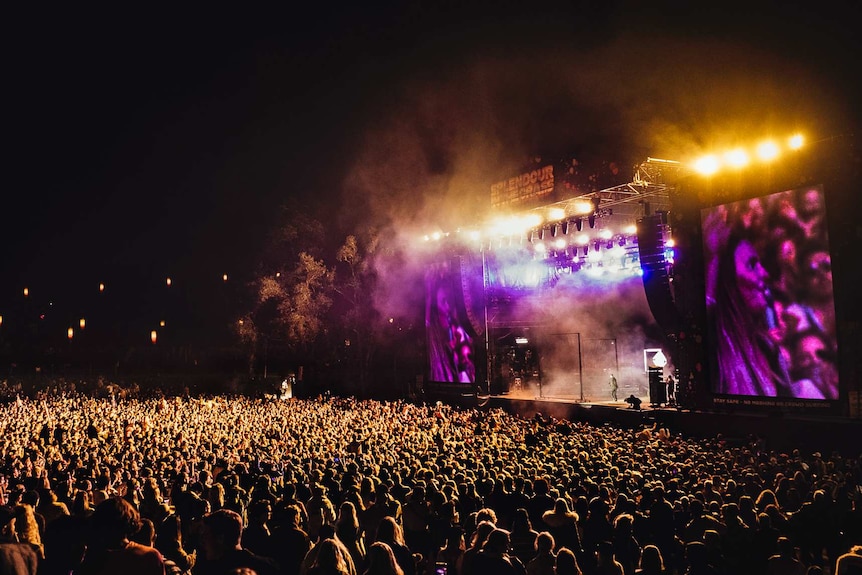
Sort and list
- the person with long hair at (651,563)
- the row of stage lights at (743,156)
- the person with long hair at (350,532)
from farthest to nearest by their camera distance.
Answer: the row of stage lights at (743,156), the person with long hair at (350,532), the person with long hair at (651,563)

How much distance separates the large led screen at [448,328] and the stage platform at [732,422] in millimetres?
4213

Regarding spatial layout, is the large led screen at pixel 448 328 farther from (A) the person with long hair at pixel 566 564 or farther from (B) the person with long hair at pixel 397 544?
(A) the person with long hair at pixel 566 564

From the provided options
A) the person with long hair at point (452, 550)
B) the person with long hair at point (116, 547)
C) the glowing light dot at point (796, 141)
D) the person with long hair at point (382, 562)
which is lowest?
the person with long hair at point (452, 550)

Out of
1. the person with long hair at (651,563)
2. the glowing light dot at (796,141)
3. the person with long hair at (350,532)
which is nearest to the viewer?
the person with long hair at (651,563)

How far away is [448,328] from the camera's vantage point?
28.1 m

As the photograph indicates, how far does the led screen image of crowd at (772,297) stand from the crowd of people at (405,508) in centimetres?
402

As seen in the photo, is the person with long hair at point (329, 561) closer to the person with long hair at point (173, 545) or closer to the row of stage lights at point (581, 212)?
the person with long hair at point (173, 545)

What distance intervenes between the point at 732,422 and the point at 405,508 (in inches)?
504

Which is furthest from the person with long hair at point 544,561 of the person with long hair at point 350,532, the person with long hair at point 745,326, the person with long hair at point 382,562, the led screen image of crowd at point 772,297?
the person with long hair at point 745,326

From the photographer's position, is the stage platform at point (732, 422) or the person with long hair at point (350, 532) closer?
the person with long hair at point (350, 532)

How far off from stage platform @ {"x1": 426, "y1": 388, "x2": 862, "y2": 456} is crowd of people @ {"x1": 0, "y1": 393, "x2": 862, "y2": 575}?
10.2 ft

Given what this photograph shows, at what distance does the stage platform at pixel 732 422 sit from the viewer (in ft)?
48.3

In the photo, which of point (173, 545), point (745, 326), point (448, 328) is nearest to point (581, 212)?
point (745, 326)

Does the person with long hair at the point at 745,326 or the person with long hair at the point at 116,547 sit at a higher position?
the person with long hair at the point at 745,326
